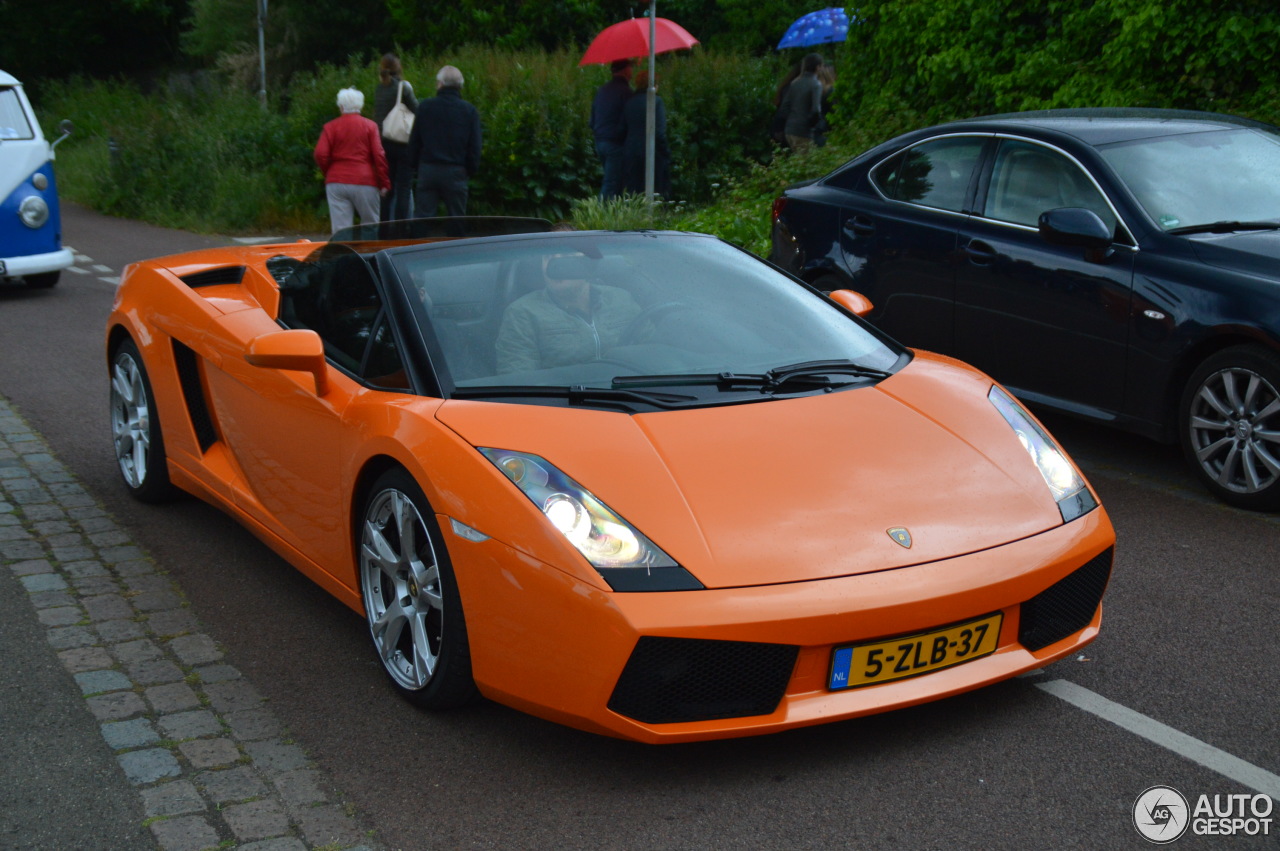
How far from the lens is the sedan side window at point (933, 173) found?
648 centimetres

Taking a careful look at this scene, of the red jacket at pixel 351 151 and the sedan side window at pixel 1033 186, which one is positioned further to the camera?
the red jacket at pixel 351 151

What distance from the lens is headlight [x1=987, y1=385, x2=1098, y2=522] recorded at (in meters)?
3.46

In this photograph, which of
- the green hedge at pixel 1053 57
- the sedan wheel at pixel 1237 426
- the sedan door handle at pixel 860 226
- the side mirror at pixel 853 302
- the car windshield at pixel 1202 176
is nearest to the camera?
the side mirror at pixel 853 302

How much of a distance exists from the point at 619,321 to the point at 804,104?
11250 mm

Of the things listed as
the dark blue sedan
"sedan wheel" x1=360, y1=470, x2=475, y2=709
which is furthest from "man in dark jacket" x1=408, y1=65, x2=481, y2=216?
"sedan wheel" x1=360, y1=470, x2=475, y2=709

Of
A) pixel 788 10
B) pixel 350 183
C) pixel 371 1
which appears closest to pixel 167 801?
pixel 350 183

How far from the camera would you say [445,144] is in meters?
12.2

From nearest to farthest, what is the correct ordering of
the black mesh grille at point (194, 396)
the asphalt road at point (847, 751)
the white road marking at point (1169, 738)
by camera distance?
the asphalt road at point (847, 751)
the white road marking at point (1169, 738)
the black mesh grille at point (194, 396)

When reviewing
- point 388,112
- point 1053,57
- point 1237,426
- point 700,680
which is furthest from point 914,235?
point 388,112

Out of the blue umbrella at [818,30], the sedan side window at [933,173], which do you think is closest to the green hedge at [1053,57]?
the sedan side window at [933,173]

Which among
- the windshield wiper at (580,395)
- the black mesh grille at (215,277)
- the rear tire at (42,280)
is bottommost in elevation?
the rear tire at (42,280)

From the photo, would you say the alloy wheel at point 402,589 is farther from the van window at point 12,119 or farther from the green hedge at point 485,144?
the green hedge at point 485,144

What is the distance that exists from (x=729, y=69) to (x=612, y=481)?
58.2 feet

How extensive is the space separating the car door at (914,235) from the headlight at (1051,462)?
99.9 inches
